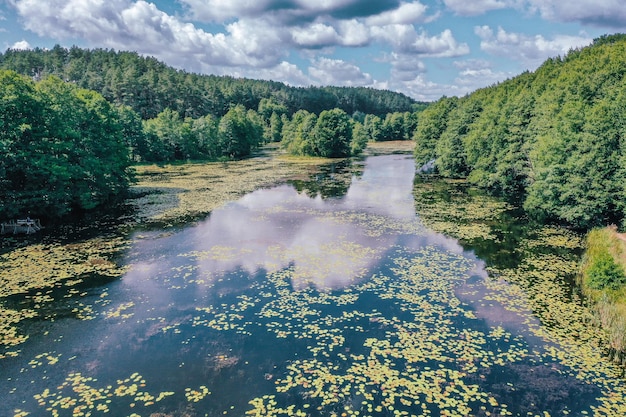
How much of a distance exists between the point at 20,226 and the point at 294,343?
90.6 ft

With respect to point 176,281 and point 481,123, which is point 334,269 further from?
point 481,123

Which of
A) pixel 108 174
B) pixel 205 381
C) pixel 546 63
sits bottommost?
pixel 205 381

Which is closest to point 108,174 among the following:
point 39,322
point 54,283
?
point 54,283

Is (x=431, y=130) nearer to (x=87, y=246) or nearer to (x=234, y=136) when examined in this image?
(x=234, y=136)

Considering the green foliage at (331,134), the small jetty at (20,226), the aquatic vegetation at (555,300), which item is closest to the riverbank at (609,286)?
the aquatic vegetation at (555,300)

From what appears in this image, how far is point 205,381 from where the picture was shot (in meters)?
14.2

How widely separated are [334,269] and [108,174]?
3217 cm

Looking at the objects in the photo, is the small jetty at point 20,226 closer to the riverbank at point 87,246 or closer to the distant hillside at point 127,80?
the riverbank at point 87,246

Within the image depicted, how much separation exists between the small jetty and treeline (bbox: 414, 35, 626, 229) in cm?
4172

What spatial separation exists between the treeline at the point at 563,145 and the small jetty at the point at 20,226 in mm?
41720

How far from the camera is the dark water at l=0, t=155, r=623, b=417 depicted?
13164mm

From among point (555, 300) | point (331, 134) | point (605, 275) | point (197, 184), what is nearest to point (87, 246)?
point (197, 184)

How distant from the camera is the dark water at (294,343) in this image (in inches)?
518

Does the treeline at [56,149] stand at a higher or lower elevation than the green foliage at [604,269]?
higher
